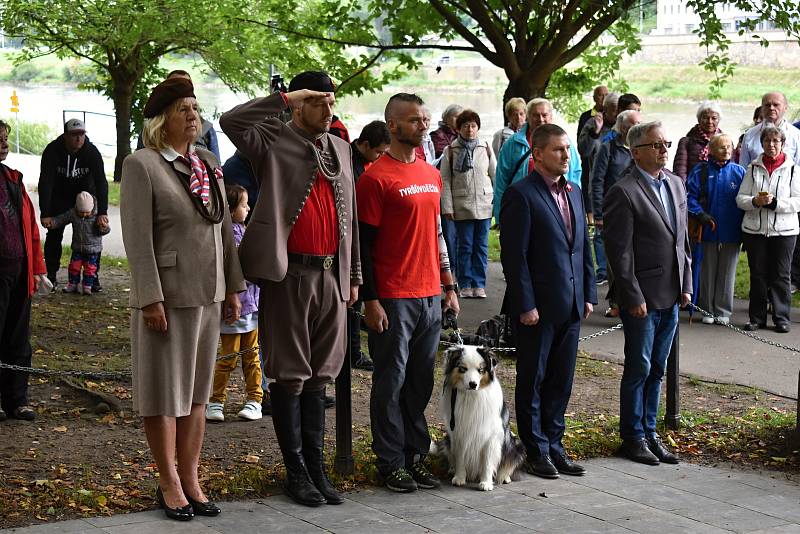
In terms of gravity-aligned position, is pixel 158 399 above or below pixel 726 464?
above

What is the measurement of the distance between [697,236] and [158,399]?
7.91m

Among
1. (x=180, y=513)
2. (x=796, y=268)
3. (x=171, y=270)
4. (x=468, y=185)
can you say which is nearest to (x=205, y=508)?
(x=180, y=513)

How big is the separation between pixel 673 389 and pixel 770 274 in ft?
15.2

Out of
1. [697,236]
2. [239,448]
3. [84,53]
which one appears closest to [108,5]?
[84,53]

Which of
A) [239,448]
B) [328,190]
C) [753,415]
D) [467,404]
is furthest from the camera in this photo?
[753,415]

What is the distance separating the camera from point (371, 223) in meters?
6.47

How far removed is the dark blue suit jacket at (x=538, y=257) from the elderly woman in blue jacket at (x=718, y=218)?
5648mm

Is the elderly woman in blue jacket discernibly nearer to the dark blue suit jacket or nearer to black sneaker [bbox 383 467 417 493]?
the dark blue suit jacket

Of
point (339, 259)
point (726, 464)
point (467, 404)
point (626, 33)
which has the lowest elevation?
point (726, 464)

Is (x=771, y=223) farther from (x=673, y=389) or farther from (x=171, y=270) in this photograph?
(x=171, y=270)

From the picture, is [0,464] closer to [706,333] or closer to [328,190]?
[328,190]

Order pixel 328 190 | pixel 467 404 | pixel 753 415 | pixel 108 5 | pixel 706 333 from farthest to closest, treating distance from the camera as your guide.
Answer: pixel 108 5 < pixel 706 333 < pixel 753 415 < pixel 467 404 < pixel 328 190

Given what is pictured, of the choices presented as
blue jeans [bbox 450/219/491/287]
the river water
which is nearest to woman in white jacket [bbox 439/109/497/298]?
blue jeans [bbox 450/219/491/287]

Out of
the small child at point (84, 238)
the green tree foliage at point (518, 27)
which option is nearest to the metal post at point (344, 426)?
the small child at point (84, 238)
